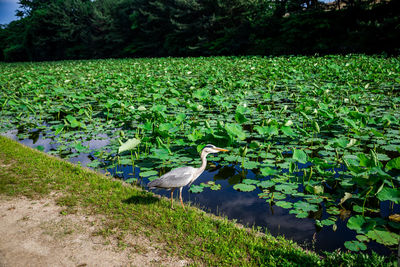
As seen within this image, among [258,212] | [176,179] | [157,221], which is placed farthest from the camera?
[258,212]

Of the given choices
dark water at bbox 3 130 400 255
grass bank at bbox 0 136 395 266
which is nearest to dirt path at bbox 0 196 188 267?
grass bank at bbox 0 136 395 266

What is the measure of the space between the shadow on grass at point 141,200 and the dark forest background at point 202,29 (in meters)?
18.2

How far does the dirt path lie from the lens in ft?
6.86

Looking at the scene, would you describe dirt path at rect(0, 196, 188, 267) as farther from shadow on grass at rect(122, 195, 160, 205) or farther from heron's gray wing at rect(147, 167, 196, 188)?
heron's gray wing at rect(147, 167, 196, 188)

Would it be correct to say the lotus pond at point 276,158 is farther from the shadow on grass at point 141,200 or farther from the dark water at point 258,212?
the shadow on grass at point 141,200

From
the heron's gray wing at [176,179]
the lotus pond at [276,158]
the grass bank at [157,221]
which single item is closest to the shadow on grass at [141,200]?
the grass bank at [157,221]

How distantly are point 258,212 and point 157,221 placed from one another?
3.70 ft

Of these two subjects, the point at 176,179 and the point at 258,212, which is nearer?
the point at 176,179

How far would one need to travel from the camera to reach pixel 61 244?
2.28m

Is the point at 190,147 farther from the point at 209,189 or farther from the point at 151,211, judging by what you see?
the point at 151,211

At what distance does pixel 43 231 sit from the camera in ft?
8.03

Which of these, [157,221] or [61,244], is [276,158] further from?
[61,244]

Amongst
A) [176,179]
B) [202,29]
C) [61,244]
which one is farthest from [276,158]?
[202,29]

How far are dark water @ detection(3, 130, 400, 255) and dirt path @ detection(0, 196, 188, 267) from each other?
997 mm
